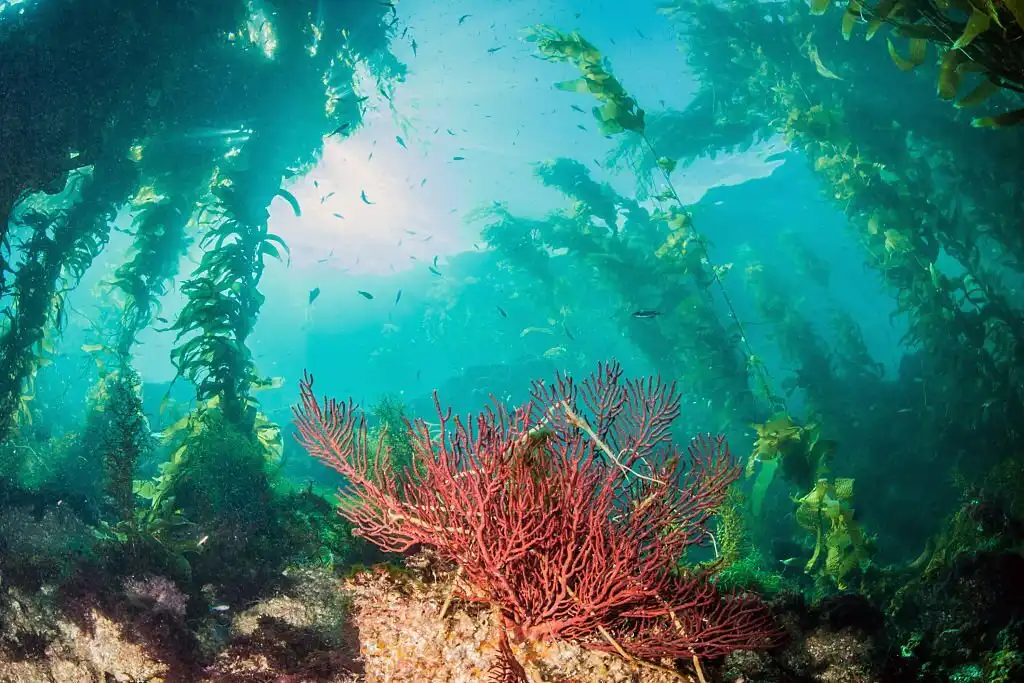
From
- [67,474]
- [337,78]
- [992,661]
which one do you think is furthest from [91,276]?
[992,661]

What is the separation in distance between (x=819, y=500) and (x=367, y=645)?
4900 millimetres

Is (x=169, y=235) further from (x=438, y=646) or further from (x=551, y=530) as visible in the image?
(x=551, y=530)

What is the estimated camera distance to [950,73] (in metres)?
3.08

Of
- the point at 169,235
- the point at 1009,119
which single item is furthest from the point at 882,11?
the point at 169,235

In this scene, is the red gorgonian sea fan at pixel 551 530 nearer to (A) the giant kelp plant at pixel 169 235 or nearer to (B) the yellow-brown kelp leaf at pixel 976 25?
(A) the giant kelp plant at pixel 169 235

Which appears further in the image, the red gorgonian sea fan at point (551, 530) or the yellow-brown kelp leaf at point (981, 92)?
the yellow-brown kelp leaf at point (981, 92)

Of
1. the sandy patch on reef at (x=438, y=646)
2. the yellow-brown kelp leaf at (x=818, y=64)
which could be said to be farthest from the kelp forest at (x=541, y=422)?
the yellow-brown kelp leaf at (x=818, y=64)

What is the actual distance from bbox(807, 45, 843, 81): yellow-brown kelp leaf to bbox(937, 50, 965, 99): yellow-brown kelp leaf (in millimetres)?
Result: 6776

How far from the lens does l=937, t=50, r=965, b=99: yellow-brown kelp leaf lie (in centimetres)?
302

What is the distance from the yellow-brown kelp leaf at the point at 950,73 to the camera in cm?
302

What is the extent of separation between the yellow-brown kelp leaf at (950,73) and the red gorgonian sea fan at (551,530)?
314 centimetres

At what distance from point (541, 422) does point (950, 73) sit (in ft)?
11.8

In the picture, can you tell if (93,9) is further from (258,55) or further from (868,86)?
(868,86)

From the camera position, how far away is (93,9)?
6266 mm
